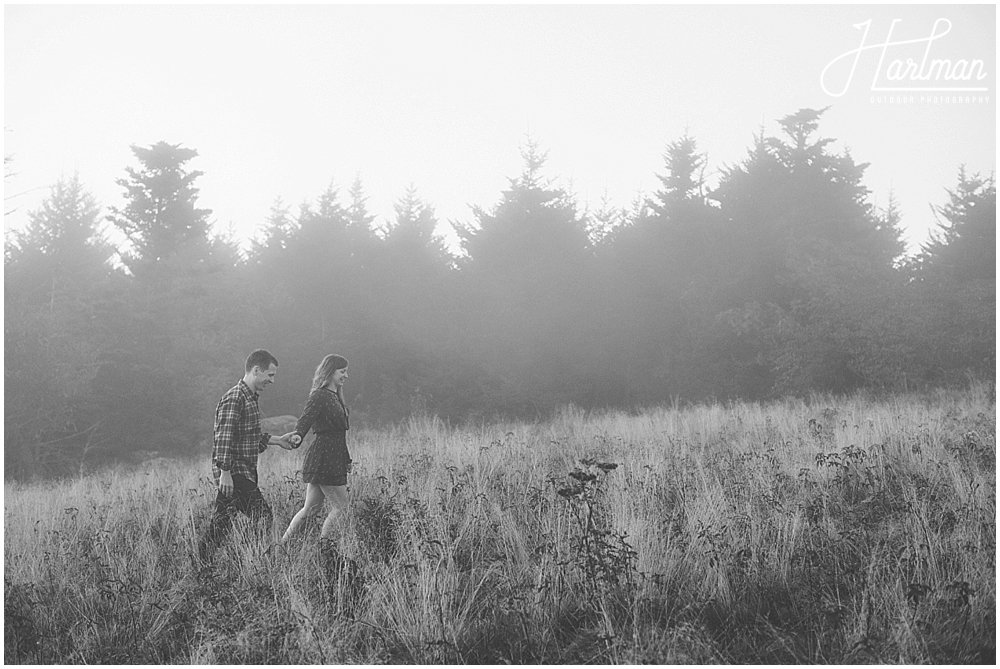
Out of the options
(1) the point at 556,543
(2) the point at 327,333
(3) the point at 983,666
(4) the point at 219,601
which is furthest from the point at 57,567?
(2) the point at 327,333

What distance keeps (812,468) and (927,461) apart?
102cm

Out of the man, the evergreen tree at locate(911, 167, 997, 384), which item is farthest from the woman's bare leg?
the evergreen tree at locate(911, 167, 997, 384)

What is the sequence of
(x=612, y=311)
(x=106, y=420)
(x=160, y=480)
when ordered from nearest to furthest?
(x=160, y=480)
(x=106, y=420)
(x=612, y=311)

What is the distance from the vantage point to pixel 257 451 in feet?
16.3

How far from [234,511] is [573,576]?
2815 mm

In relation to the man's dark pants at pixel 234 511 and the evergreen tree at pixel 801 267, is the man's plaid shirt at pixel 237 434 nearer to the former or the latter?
the man's dark pants at pixel 234 511

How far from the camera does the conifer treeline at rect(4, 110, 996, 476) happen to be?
55.7 ft

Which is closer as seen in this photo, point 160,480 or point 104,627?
point 104,627

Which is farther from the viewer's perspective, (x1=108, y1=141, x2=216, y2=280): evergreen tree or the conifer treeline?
(x1=108, y1=141, x2=216, y2=280): evergreen tree

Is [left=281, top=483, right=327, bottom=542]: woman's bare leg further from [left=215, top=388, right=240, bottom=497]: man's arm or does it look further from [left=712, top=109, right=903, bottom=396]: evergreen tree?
[left=712, top=109, right=903, bottom=396]: evergreen tree

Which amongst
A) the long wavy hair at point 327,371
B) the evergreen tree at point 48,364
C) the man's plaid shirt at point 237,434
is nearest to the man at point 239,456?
the man's plaid shirt at point 237,434

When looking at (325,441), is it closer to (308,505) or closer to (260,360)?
(308,505)

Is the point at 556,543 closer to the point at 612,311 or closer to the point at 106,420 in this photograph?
the point at 106,420

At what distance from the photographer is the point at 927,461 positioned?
5.62 meters
